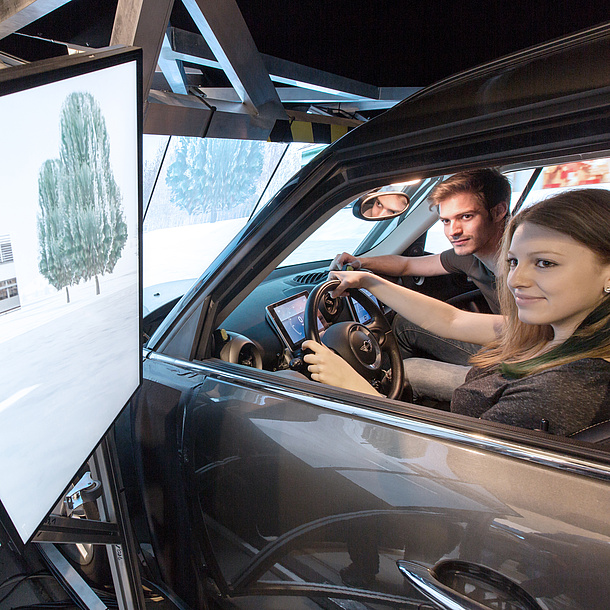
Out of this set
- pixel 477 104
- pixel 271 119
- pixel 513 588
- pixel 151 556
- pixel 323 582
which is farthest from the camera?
pixel 271 119

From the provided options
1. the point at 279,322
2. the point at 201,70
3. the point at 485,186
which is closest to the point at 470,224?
the point at 485,186

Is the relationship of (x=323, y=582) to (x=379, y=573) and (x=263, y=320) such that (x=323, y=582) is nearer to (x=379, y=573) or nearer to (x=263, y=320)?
(x=379, y=573)

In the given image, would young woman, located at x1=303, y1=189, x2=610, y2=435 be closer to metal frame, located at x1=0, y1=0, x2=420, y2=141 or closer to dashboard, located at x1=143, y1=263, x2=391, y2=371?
dashboard, located at x1=143, y1=263, x2=391, y2=371

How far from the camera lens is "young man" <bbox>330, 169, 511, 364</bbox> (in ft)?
6.77

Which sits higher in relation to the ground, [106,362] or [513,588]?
[106,362]

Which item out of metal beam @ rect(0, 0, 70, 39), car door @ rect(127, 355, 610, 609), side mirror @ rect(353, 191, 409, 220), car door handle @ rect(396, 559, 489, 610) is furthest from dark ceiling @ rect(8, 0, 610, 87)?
car door handle @ rect(396, 559, 489, 610)

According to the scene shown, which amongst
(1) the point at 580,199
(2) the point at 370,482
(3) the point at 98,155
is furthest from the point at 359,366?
(3) the point at 98,155

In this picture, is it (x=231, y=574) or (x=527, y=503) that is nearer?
(x=527, y=503)

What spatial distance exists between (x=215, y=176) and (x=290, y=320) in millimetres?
5012

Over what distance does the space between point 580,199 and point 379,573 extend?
95 cm

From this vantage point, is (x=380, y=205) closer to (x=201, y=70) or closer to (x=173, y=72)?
(x=173, y=72)

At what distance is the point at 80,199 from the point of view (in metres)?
0.79

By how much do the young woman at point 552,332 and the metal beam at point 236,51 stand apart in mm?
1360

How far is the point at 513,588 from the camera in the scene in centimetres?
78
